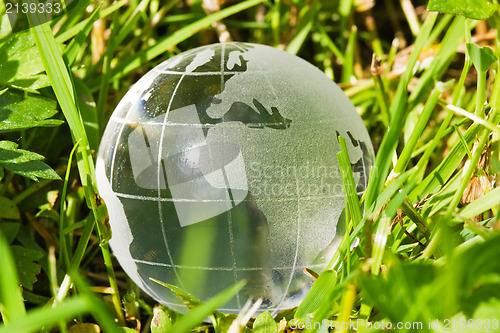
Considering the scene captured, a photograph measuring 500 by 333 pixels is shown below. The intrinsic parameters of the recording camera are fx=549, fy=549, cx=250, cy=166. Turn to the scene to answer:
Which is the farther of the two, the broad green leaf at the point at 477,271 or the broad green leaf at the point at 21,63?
the broad green leaf at the point at 21,63

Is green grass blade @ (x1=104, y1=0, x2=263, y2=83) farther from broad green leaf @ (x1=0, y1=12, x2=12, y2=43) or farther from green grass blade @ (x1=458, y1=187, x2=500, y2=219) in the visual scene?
green grass blade @ (x1=458, y1=187, x2=500, y2=219)

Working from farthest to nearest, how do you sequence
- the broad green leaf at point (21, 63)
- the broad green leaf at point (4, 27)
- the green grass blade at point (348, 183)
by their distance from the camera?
the broad green leaf at point (4, 27) → the broad green leaf at point (21, 63) → the green grass blade at point (348, 183)

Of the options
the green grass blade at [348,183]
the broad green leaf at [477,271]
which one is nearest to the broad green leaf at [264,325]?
the green grass blade at [348,183]

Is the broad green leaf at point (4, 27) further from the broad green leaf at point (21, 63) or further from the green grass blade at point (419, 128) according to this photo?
the green grass blade at point (419, 128)

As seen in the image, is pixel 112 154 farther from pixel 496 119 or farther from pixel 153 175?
pixel 496 119

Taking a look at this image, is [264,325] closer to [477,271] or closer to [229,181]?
[229,181]
